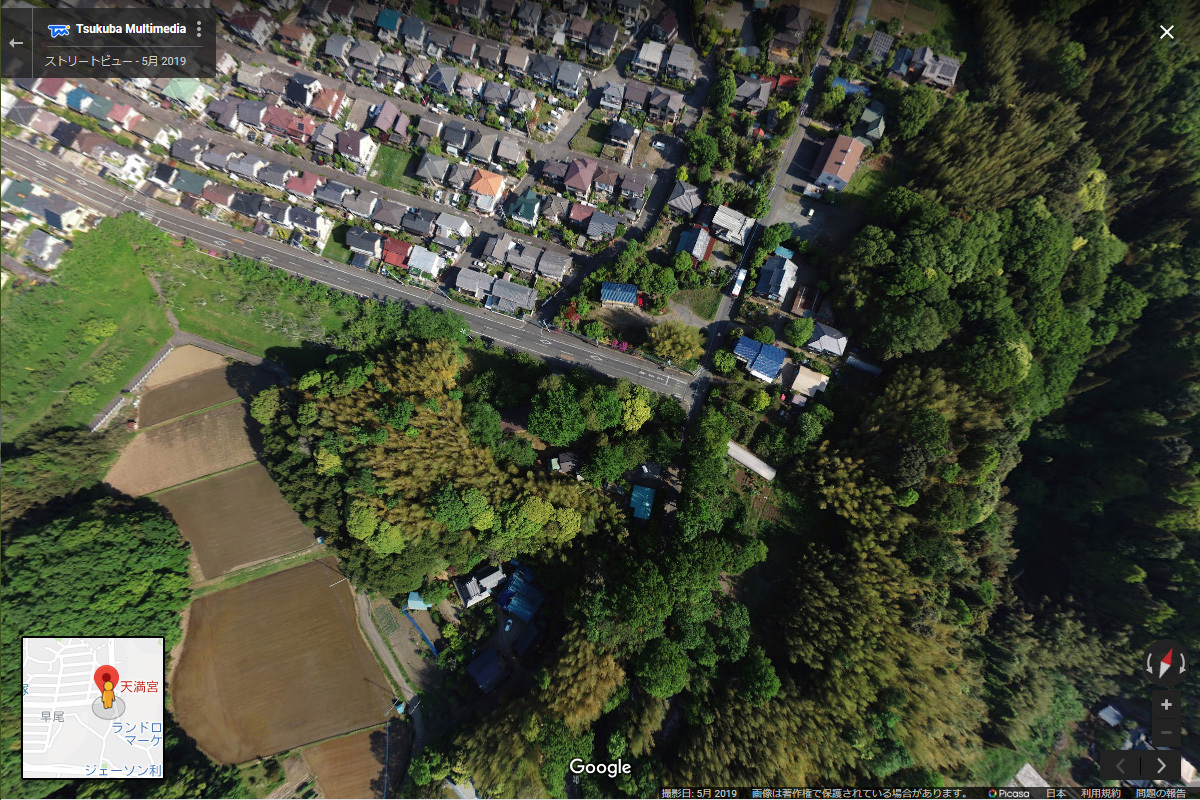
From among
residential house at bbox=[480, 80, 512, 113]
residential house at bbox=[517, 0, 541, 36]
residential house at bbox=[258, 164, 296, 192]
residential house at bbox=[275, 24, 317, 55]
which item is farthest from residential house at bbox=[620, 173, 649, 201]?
residential house at bbox=[275, 24, 317, 55]

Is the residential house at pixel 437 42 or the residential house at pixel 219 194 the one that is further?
the residential house at pixel 437 42

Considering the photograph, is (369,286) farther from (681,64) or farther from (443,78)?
(681,64)

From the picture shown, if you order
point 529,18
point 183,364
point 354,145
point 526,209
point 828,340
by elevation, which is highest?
point 529,18

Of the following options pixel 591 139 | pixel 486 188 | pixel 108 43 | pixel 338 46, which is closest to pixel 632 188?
pixel 591 139

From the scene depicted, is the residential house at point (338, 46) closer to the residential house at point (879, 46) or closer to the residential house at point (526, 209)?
the residential house at point (526, 209)

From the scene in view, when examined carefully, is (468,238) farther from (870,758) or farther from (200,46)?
(870,758)

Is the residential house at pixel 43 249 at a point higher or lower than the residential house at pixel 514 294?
lower

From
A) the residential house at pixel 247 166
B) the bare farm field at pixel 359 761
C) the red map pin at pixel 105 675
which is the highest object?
the residential house at pixel 247 166

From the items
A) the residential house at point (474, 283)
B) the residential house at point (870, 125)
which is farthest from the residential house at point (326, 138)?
the residential house at point (870, 125)
